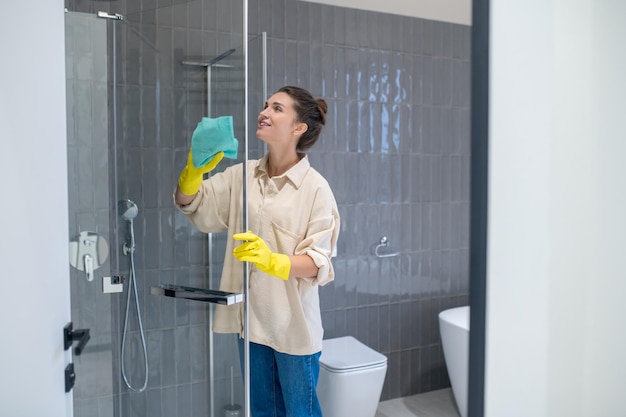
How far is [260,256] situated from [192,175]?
1.08 ft

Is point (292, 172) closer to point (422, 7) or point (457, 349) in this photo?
point (457, 349)

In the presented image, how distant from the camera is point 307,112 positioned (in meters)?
2.04

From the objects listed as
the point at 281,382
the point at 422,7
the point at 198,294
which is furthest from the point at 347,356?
the point at 422,7

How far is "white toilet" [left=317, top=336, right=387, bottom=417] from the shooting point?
8.08 ft

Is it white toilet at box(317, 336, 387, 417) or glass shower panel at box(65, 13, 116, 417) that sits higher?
glass shower panel at box(65, 13, 116, 417)

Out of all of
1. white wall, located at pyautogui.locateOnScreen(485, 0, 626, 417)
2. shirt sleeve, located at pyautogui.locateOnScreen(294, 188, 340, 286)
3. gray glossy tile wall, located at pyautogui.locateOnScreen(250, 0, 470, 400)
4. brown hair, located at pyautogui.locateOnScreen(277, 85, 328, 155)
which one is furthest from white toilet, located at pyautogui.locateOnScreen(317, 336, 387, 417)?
white wall, located at pyautogui.locateOnScreen(485, 0, 626, 417)

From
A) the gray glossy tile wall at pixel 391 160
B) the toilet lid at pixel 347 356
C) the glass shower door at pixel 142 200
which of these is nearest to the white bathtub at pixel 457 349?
the gray glossy tile wall at pixel 391 160

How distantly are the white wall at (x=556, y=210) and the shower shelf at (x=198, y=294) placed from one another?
67 centimetres

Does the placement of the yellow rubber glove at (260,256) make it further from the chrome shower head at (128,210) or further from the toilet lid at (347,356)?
the toilet lid at (347,356)

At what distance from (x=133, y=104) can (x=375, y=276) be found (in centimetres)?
196

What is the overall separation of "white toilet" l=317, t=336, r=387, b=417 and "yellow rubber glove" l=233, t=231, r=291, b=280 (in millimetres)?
898

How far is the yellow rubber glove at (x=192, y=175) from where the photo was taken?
138 centimetres

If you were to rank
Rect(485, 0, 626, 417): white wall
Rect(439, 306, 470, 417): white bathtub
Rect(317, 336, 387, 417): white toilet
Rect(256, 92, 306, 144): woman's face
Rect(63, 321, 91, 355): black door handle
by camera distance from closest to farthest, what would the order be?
Rect(485, 0, 626, 417): white wall → Rect(63, 321, 91, 355): black door handle → Rect(256, 92, 306, 144): woman's face → Rect(317, 336, 387, 417): white toilet → Rect(439, 306, 470, 417): white bathtub

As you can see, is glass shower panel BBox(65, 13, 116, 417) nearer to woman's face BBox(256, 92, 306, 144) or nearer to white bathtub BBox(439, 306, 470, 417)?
woman's face BBox(256, 92, 306, 144)
